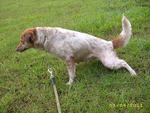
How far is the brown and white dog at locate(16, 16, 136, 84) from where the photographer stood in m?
6.27

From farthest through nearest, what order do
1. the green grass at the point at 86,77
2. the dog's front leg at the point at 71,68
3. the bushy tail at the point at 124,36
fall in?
the bushy tail at the point at 124,36 < the dog's front leg at the point at 71,68 < the green grass at the point at 86,77

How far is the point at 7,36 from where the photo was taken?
10562mm

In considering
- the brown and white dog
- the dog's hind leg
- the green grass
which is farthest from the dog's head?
the dog's hind leg

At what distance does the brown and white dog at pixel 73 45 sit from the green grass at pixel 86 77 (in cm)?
23

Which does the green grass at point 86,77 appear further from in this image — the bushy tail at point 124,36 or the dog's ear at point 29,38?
the dog's ear at point 29,38

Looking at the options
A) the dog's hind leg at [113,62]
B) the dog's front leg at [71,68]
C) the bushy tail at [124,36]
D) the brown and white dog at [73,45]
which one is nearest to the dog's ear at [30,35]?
the brown and white dog at [73,45]

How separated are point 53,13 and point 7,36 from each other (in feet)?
8.53

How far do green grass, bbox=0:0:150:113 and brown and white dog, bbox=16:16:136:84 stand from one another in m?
0.23

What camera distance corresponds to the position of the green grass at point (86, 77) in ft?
18.4

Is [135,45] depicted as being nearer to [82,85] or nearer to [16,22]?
[82,85]

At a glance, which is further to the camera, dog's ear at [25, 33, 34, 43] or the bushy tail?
the bushy tail

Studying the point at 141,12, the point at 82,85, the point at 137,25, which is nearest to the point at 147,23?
the point at 137,25

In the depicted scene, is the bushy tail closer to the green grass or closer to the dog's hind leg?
the dog's hind leg

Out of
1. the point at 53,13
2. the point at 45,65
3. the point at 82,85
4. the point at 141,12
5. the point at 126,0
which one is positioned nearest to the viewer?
the point at 82,85
